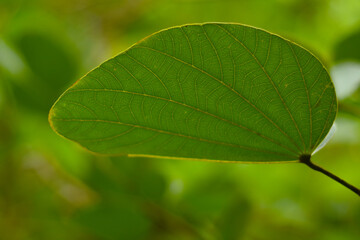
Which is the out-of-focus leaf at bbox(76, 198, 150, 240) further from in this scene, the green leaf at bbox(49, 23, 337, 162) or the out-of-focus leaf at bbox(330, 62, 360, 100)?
the out-of-focus leaf at bbox(330, 62, 360, 100)

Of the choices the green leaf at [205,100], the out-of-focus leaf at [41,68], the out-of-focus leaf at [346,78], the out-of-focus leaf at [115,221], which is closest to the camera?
the green leaf at [205,100]

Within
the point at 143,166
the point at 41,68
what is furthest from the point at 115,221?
the point at 41,68

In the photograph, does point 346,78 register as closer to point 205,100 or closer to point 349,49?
point 349,49

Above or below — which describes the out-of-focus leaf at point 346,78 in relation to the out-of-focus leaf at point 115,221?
above

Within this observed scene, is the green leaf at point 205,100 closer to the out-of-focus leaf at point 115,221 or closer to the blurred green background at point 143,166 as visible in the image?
the blurred green background at point 143,166

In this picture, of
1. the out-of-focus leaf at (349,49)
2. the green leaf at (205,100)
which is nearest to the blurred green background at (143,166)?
the out-of-focus leaf at (349,49)

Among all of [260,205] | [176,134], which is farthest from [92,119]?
[260,205]

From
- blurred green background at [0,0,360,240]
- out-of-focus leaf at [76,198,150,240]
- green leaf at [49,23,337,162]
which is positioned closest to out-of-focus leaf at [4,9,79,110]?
blurred green background at [0,0,360,240]

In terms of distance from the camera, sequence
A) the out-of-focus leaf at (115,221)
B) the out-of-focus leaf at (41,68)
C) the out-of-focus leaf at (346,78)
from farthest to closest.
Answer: the out-of-focus leaf at (41,68) < the out-of-focus leaf at (115,221) < the out-of-focus leaf at (346,78)
